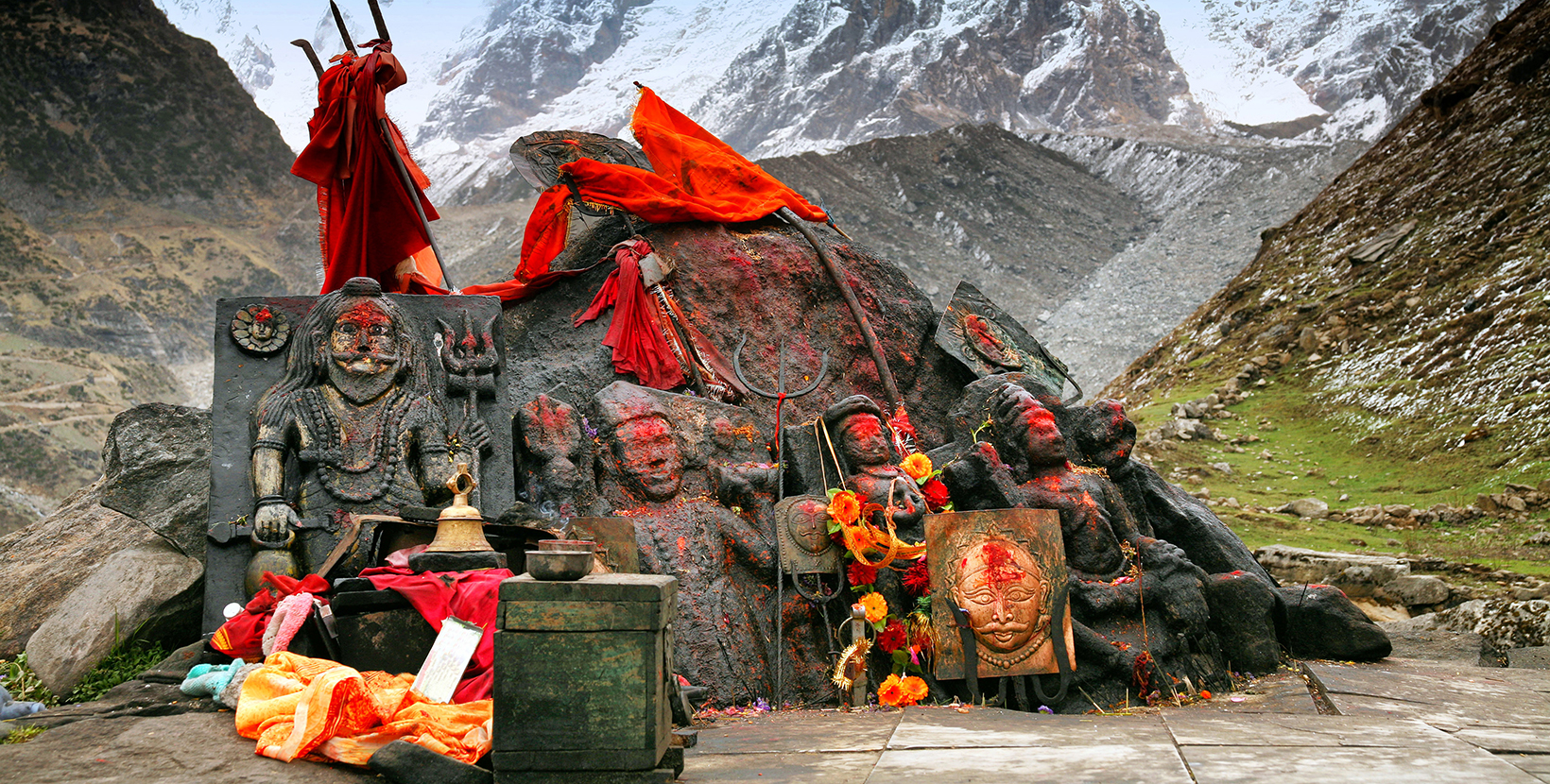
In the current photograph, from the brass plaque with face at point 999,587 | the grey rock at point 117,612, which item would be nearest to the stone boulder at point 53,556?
the grey rock at point 117,612

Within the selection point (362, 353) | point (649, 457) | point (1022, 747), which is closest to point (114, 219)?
point (362, 353)

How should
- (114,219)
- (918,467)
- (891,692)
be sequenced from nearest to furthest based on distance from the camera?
(891,692) → (918,467) → (114,219)

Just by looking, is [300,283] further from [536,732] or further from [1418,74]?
[1418,74]

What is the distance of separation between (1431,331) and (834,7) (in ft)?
126

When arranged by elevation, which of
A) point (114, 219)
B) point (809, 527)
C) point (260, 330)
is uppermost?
point (114, 219)

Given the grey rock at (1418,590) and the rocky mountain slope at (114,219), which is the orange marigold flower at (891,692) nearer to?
the grey rock at (1418,590)

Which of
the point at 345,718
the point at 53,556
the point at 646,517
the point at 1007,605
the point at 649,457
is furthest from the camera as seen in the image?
the point at 53,556

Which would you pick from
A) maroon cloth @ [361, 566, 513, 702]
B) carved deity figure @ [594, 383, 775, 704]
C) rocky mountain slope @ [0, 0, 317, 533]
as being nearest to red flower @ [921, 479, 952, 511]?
carved deity figure @ [594, 383, 775, 704]

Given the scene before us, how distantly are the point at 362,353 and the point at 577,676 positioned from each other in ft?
12.7

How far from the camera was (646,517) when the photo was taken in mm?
6777

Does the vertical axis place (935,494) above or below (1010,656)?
above

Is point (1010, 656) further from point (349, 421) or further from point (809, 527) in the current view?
point (349, 421)

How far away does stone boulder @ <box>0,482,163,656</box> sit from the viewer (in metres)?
6.65

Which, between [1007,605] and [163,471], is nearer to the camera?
[1007,605]
